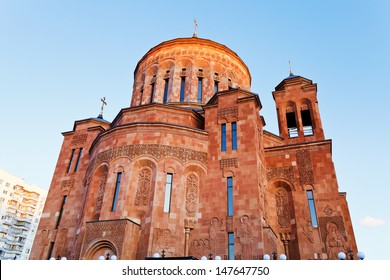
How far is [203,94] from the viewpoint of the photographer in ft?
70.4

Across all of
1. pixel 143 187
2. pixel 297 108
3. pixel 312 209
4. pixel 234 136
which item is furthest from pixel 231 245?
pixel 297 108

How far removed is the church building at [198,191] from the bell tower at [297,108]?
0.11 m

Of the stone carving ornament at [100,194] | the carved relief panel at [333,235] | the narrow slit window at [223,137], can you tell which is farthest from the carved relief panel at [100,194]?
the carved relief panel at [333,235]

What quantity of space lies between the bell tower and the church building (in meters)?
0.11

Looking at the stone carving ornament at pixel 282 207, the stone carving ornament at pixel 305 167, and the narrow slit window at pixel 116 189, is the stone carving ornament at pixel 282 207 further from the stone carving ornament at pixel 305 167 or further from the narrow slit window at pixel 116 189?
the narrow slit window at pixel 116 189

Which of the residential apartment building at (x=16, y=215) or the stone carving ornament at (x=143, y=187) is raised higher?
the residential apartment building at (x=16, y=215)

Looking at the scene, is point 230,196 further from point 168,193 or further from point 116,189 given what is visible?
point 116,189

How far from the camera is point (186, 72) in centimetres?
2255

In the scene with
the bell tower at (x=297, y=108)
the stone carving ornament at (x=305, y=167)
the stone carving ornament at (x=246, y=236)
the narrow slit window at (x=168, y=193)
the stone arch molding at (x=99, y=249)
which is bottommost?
the stone arch molding at (x=99, y=249)

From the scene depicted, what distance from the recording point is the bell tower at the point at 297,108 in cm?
1875

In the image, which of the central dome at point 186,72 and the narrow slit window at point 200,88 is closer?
the narrow slit window at point 200,88

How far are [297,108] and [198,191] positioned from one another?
9.56 meters
